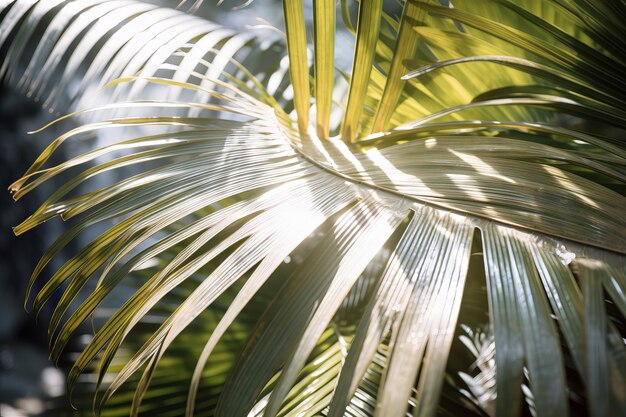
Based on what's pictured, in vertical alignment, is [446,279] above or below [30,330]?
above

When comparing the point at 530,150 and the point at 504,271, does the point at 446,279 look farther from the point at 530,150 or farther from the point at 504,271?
the point at 530,150

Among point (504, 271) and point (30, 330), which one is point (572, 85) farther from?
point (30, 330)

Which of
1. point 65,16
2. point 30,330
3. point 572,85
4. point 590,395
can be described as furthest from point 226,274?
point 30,330

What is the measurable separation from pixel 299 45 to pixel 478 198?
25 cm

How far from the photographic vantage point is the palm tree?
32 centimetres

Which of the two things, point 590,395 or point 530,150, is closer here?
point 590,395

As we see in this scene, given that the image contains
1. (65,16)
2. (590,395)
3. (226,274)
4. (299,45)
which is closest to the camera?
(590,395)

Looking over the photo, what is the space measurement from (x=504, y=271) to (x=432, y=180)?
0.12 metres

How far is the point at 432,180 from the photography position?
17.6 inches

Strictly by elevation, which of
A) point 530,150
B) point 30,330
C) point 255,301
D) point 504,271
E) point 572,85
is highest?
point 572,85

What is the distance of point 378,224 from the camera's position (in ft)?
1.35

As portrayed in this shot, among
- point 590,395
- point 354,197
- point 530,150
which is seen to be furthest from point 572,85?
point 590,395

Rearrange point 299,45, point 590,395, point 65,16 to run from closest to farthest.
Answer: point 590,395, point 299,45, point 65,16

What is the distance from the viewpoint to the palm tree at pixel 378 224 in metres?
0.32
